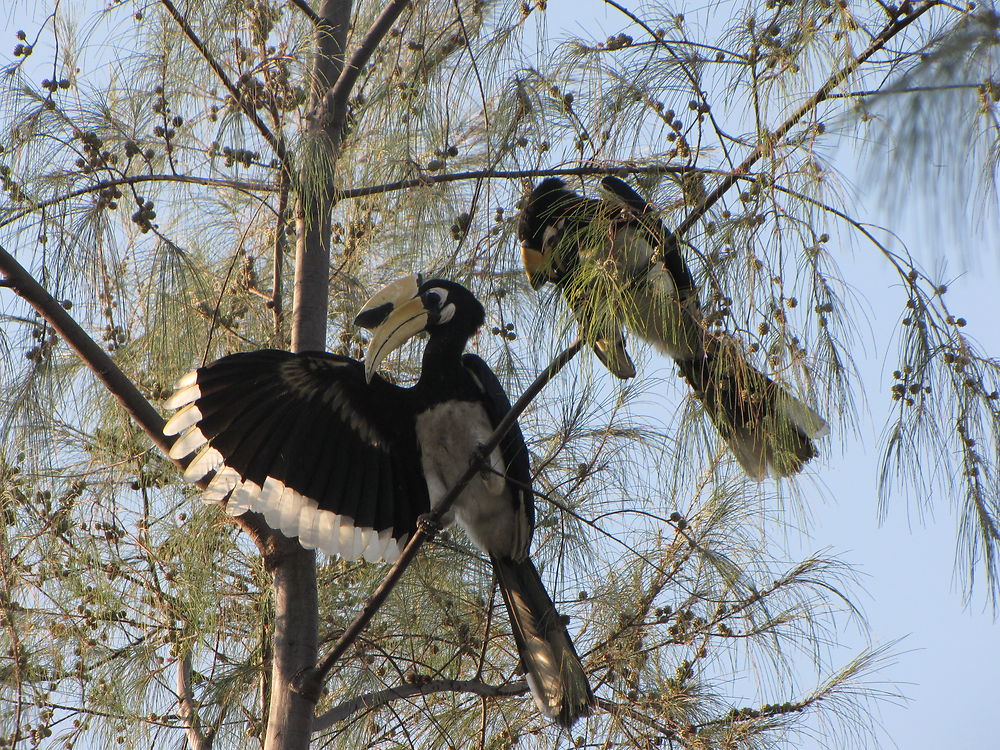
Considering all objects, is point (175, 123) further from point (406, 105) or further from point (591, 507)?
point (591, 507)

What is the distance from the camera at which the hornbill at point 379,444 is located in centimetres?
223

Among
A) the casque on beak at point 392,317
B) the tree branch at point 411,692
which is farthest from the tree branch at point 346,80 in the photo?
the tree branch at point 411,692

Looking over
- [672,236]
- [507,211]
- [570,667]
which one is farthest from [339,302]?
[672,236]

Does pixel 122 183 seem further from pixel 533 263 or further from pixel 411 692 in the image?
pixel 411 692

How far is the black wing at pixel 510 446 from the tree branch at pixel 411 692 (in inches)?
11.3

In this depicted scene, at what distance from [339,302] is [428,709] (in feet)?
3.64

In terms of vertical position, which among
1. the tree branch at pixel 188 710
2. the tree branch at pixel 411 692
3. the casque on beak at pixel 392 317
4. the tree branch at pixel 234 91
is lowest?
the tree branch at pixel 411 692

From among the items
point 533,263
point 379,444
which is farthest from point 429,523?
point 533,263

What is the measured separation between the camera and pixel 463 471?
2.32 m

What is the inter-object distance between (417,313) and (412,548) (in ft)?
1.90

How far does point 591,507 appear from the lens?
92.5 inches

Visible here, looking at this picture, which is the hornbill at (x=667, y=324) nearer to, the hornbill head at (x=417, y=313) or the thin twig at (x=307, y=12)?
the hornbill head at (x=417, y=313)

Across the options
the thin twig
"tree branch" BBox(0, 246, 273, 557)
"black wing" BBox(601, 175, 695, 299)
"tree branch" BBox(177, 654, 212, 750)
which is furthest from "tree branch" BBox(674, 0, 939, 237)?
"tree branch" BBox(177, 654, 212, 750)

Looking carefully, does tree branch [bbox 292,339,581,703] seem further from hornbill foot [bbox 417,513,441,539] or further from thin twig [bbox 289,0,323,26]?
thin twig [bbox 289,0,323,26]
